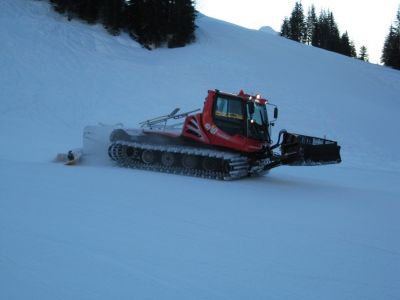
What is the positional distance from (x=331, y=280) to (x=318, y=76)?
92.5ft

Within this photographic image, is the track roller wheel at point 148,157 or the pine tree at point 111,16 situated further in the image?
the pine tree at point 111,16

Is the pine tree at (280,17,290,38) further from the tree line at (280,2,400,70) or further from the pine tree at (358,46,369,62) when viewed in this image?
the pine tree at (358,46,369,62)

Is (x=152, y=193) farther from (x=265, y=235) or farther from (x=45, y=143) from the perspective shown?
(x=45, y=143)

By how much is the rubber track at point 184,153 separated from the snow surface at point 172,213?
0.50 metres

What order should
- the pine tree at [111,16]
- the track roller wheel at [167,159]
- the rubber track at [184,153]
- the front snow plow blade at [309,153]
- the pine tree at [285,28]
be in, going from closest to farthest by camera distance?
1. the front snow plow blade at [309,153]
2. the rubber track at [184,153]
3. the track roller wheel at [167,159]
4. the pine tree at [111,16]
5. the pine tree at [285,28]

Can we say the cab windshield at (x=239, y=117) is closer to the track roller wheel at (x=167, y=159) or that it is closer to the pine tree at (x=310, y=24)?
the track roller wheel at (x=167, y=159)

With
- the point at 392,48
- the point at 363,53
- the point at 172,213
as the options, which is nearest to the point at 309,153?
the point at 172,213

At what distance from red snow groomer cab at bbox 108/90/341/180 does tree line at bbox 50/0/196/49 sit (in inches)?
859

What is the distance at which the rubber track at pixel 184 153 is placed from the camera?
11141 millimetres

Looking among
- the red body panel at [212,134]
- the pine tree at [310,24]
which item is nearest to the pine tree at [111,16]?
the red body panel at [212,134]

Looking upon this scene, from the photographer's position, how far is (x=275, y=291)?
4168 millimetres

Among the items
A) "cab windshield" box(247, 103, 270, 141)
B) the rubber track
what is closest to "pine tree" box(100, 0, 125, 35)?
the rubber track

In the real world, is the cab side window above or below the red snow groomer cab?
above

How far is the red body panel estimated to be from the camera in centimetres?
1143
